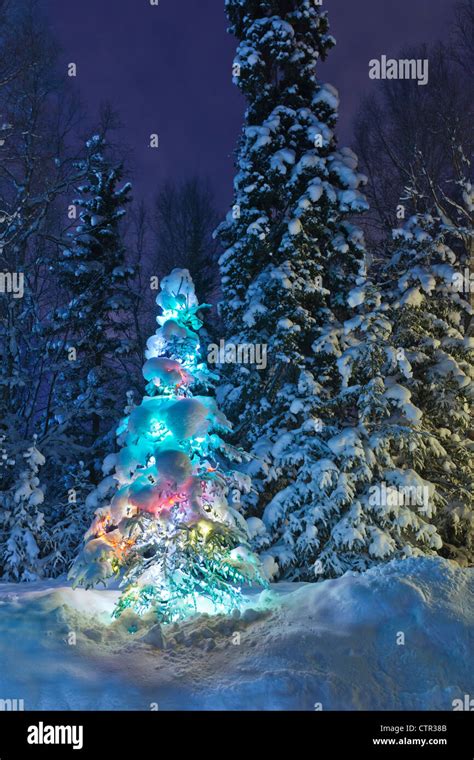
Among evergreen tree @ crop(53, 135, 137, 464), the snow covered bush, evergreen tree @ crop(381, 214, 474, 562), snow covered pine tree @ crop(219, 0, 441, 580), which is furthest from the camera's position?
evergreen tree @ crop(53, 135, 137, 464)

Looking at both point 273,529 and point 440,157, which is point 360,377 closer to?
point 273,529

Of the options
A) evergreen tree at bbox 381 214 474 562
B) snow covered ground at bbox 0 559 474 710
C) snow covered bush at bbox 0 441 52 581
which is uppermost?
evergreen tree at bbox 381 214 474 562

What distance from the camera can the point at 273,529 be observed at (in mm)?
11773

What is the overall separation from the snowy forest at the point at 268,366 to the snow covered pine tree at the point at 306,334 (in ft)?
0.16

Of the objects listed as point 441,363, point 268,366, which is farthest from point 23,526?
point 441,363

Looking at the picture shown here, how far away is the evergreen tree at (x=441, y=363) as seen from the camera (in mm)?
12047

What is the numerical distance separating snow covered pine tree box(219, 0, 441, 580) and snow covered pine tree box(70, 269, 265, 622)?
13.9 ft

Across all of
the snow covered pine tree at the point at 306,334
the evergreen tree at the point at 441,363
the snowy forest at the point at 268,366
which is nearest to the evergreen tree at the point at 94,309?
the snowy forest at the point at 268,366

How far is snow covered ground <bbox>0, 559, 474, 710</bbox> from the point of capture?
496cm

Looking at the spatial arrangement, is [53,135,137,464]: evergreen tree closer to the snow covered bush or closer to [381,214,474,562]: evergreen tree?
the snow covered bush

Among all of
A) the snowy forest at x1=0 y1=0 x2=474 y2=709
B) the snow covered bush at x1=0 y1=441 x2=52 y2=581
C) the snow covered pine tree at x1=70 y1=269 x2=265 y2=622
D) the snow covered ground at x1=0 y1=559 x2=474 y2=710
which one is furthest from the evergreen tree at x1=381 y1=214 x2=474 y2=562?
the snow covered bush at x1=0 y1=441 x2=52 y2=581

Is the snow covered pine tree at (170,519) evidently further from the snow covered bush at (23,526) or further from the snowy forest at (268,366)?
the snow covered bush at (23,526)

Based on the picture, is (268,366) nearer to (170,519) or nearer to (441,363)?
(441,363)
